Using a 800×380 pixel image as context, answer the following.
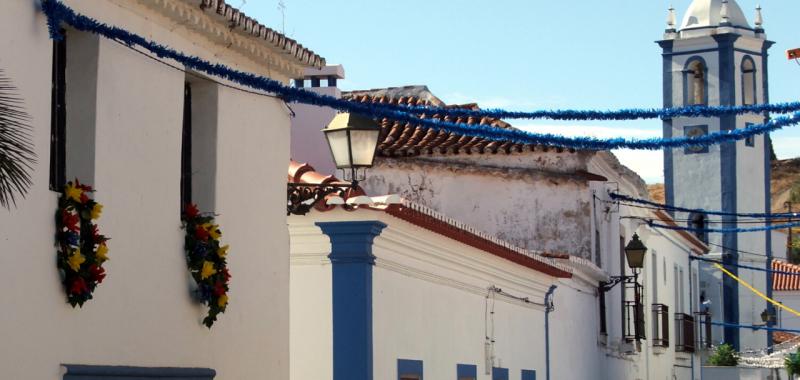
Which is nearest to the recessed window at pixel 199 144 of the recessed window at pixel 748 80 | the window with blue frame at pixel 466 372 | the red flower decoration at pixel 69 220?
the red flower decoration at pixel 69 220

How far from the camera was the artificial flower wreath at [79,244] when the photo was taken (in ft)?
26.2

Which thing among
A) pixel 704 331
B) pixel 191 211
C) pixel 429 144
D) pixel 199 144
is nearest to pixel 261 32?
pixel 199 144

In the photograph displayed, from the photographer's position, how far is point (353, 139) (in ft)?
31.1

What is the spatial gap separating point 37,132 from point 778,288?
53.8 m

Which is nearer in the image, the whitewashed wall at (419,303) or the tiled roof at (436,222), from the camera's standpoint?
the tiled roof at (436,222)

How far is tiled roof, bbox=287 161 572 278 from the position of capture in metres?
11.8

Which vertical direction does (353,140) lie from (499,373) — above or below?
above

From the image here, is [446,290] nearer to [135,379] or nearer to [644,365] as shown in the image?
[135,379]

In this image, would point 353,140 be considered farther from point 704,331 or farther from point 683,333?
point 704,331

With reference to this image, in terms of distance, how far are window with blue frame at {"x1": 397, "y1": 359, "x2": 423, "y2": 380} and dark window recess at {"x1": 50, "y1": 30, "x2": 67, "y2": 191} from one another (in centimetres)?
494

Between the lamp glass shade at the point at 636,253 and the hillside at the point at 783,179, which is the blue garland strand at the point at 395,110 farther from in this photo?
the hillside at the point at 783,179

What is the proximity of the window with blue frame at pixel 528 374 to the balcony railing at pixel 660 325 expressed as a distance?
1013cm

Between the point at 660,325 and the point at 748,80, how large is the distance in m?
19.9

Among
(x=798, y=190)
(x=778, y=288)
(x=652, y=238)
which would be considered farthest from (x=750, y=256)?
(x=798, y=190)
